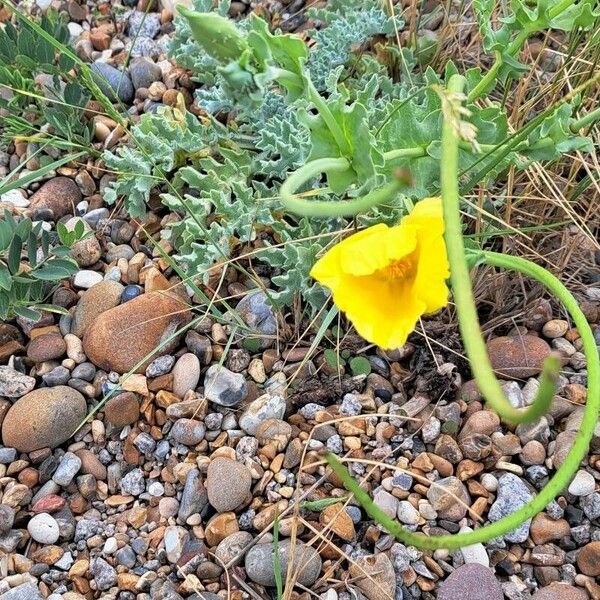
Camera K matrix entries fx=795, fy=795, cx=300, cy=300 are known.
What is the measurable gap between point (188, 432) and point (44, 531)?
1.15 ft

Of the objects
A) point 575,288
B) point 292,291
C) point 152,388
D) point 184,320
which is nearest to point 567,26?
point 575,288

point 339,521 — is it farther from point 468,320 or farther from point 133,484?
point 468,320

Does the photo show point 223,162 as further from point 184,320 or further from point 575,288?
point 575,288

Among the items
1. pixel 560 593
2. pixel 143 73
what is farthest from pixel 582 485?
pixel 143 73

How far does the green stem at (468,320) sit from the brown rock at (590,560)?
713 mm

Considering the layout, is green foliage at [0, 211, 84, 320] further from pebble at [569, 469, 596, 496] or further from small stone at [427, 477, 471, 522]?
pebble at [569, 469, 596, 496]

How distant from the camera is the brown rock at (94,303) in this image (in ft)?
6.30

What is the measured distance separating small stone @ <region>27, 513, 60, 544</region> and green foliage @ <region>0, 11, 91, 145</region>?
96 cm

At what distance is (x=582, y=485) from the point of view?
159 centimetres

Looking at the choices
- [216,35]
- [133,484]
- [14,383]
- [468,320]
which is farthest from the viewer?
[14,383]

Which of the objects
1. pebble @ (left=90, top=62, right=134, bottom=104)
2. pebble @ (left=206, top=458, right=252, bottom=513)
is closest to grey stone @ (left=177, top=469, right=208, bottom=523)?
pebble @ (left=206, top=458, right=252, bottom=513)

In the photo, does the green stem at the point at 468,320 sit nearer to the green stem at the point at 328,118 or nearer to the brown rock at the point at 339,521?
the green stem at the point at 328,118

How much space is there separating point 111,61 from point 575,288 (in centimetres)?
151

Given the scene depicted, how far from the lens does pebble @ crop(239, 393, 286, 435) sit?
173cm
